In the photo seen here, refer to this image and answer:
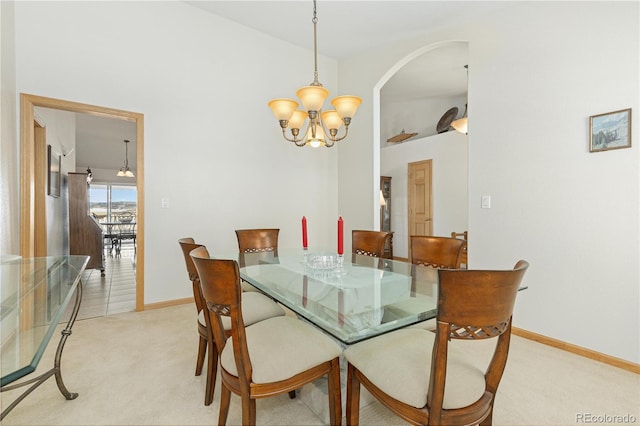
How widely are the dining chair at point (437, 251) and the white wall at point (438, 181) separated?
12.0 ft

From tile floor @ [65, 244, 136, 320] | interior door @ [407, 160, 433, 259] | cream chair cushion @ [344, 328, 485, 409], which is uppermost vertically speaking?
interior door @ [407, 160, 433, 259]

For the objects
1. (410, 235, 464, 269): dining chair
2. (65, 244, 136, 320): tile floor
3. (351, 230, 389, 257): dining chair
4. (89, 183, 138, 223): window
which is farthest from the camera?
(89, 183, 138, 223): window

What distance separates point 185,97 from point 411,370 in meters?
3.33

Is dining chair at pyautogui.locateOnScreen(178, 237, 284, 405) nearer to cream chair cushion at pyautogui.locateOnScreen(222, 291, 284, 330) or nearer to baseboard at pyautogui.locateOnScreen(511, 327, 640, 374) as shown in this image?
cream chair cushion at pyautogui.locateOnScreen(222, 291, 284, 330)

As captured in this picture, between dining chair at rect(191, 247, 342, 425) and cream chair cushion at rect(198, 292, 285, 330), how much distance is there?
0.97 ft

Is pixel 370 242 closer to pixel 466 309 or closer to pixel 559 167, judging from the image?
pixel 559 167

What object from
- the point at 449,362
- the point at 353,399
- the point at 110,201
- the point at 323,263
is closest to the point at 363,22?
the point at 323,263

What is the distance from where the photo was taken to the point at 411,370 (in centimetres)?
109

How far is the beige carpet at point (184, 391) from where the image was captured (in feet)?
4.98

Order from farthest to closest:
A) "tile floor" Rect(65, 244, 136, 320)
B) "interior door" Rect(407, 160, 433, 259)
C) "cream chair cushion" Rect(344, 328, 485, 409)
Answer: "interior door" Rect(407, 160, 433, 259) → "tile floor" Rect(65, 244, 136, 320) → "cream chair cushion" Rect(344, 328, 485, 409)

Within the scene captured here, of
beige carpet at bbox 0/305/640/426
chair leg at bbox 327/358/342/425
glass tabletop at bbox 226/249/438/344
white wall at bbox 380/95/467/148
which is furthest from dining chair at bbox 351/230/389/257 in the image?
white wall at bbox 380/95/467/148

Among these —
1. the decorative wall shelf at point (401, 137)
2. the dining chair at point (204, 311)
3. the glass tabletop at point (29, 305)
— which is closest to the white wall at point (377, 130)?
the glass tabletop at point (29, 305)

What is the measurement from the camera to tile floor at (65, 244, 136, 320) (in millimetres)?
3100

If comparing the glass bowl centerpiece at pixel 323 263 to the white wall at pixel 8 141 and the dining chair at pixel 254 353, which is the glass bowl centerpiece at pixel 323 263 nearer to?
the dining chair at pixel 254 353
